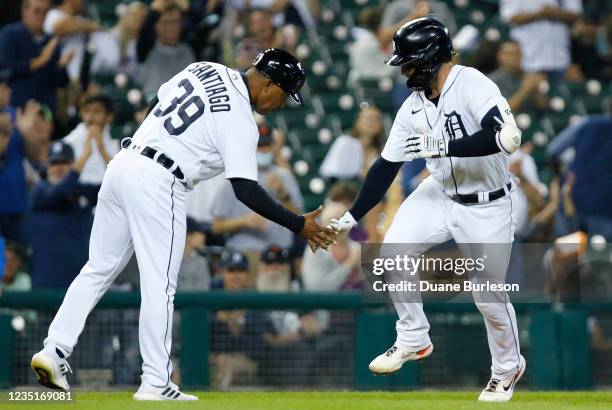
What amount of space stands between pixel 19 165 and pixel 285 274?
2389 mm

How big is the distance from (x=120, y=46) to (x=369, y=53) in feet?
8.28

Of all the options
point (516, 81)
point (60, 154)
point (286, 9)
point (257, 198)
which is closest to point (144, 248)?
point (257, 198)

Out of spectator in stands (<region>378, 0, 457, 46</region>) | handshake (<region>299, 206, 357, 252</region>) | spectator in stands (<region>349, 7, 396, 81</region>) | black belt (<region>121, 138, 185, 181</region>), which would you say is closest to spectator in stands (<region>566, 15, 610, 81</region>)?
spectator in stands (<region>378, 0, 457, 46</region>)

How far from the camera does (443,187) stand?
7363mm

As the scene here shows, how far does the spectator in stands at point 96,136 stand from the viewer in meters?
10.2

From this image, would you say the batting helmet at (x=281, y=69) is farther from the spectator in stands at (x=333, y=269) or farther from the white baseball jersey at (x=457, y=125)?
the spectator in stands at (x=333, y=269)

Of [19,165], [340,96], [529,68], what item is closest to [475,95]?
[19,165]

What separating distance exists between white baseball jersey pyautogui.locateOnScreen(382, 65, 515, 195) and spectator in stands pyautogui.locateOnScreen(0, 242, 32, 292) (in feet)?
11.4

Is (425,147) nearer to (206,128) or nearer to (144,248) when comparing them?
(206,128)

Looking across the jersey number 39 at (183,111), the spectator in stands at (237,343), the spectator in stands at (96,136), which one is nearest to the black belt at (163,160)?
the jersey number 39 at (183,111)

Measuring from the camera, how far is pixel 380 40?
1274cm

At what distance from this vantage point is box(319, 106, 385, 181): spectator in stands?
1140 cm

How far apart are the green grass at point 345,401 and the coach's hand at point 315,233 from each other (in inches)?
34.1

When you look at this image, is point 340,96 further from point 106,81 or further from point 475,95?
point 475,95
